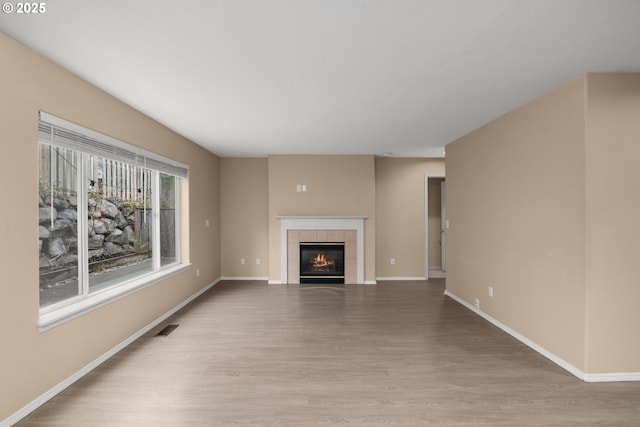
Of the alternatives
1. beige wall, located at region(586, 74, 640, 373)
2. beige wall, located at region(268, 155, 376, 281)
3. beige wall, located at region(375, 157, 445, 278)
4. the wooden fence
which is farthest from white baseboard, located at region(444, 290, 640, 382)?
the wooden fence

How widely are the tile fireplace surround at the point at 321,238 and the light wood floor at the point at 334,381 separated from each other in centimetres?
194

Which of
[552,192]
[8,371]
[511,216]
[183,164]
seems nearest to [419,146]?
[511,216]

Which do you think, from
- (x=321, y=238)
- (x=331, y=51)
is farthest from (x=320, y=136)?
(x=331, y=51)

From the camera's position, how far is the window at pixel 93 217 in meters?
2.31

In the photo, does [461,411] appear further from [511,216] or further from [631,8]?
[631,8]

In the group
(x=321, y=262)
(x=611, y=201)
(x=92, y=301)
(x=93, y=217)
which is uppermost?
(x=611, y=201)

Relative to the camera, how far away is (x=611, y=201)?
238 centimetres

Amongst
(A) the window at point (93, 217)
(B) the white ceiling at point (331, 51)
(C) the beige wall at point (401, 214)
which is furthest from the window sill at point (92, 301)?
(C) the beige wall at point (401, 214)

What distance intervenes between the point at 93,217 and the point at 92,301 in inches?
30.8

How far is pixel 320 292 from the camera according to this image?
16.9ft

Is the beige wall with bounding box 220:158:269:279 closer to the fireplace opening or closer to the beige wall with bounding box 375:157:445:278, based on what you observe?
the fireplace opening

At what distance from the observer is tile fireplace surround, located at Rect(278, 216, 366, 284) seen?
573 centimetres

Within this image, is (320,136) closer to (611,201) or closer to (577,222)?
(577,222)

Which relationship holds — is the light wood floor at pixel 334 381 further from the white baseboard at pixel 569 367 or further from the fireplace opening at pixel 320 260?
the fireplace opening at pixel 320 260
